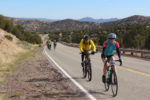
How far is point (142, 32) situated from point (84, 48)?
73.6 meters

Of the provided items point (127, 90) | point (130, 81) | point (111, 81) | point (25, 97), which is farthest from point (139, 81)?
point (25, 97)

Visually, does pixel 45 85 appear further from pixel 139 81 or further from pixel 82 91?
pixel 139 81

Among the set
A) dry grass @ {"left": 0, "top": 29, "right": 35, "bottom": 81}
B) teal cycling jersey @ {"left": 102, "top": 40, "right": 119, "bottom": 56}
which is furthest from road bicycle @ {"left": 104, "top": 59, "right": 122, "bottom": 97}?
dry grass @ {"left": 0, "top": 29, "right": 35, "bottom": 81}

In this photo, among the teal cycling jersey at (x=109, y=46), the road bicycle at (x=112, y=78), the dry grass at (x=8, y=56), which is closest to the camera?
the road bicycle at (x=112, y=78)

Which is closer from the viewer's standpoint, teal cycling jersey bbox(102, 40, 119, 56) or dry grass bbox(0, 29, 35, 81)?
teal cycling jersey bbox(102, 40, 119, 56)

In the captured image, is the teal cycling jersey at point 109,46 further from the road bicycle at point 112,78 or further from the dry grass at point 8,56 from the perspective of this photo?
the dry grass at point 8,56

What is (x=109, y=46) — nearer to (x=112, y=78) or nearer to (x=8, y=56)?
(x=112, y=78)

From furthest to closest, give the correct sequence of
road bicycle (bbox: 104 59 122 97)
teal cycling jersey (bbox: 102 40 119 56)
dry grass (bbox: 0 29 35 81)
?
1. dry grass (bbox: 0 29 35 81)
2. teal cycling jersey (bbox: 102 40 119 56)
3. road bicycle (bbox: 104 59 122 97)

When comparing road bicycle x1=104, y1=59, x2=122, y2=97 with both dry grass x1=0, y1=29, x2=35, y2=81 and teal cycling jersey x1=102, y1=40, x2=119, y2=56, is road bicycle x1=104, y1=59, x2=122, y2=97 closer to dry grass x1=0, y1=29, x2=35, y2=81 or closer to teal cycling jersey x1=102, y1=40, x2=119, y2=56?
teal cycling jersey x1=102, y1=40, x2=119, y2=56

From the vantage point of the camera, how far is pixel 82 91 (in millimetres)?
7973

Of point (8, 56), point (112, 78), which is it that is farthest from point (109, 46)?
point (8, 56)

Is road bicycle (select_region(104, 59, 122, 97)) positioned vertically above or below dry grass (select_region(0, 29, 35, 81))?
above

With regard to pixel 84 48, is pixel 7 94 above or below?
below

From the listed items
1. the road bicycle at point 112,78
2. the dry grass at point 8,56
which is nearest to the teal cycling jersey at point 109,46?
the road bicycle at point 112,78
